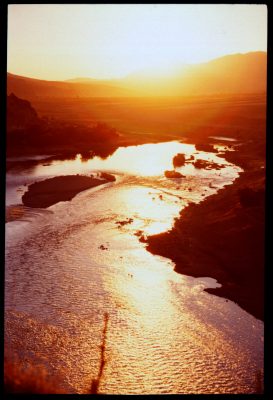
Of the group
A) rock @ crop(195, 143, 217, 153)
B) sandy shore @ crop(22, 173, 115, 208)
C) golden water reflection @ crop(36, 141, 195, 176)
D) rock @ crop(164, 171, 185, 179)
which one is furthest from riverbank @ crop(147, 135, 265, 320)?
rock @ crop(195, 143, 217, 153)

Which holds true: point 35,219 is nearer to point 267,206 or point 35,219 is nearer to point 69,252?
point 69,252

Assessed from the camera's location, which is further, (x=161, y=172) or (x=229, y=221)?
(x=161, y=172)

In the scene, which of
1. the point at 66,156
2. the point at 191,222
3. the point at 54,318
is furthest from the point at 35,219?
the point at 66,156

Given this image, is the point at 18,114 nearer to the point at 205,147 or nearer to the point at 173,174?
the point at 205,147

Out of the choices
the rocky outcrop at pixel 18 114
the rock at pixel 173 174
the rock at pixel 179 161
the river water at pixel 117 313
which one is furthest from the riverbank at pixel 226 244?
the rocky outcrop at pixel 18 114

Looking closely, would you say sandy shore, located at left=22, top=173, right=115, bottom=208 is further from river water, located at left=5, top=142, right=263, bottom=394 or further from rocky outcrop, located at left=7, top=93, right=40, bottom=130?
rocky outcrop, located at left=7, top=93, right=40, bottom=130

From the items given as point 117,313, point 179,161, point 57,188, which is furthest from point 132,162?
point 117,313

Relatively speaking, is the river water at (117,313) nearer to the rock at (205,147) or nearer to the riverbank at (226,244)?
the riverbank at (226,244)
